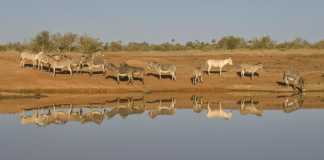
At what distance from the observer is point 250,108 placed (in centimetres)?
2755

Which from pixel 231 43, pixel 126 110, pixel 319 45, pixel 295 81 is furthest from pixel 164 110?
pixel 319 45

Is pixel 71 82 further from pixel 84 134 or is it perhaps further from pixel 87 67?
pixel 84 134

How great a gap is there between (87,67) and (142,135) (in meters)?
21.6

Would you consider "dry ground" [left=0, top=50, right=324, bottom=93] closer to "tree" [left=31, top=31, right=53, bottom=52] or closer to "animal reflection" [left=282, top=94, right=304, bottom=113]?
"animal reflection" [left=282, top=94, right=304, bottom=113]

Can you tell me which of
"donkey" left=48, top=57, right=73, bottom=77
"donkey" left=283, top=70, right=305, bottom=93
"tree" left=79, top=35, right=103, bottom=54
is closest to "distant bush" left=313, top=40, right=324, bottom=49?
"tree" left=79, top=35, right=103, bottom=54

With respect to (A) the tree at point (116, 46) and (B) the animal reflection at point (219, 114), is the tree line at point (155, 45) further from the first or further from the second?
(B) the animal reflection at point (219, 114)

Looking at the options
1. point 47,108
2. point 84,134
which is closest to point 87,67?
point 47,108

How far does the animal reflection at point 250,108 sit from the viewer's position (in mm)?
25900

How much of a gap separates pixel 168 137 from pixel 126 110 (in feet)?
27.5

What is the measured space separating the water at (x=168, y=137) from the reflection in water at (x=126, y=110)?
0.21m

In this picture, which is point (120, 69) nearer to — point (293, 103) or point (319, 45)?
point (293, 103)

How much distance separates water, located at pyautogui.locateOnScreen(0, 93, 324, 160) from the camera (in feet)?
51.4

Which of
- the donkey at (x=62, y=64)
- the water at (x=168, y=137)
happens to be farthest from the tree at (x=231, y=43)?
A: the water at (x=168, y=137)

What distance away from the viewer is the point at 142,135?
19.2 metres
